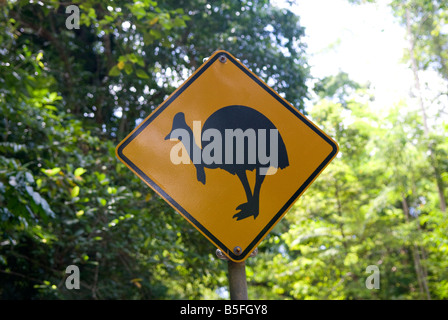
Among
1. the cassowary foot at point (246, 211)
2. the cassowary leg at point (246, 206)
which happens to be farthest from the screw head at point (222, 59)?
the cassowary foot at point (246, 211)

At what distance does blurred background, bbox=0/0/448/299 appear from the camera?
449 cm

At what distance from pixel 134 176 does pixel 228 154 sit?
4589 mm

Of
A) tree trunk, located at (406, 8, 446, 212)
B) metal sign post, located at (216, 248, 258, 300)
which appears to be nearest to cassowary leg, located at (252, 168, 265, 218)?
metal sign post, located at (216, 248, 258, 300)

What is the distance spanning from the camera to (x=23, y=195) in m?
2.87

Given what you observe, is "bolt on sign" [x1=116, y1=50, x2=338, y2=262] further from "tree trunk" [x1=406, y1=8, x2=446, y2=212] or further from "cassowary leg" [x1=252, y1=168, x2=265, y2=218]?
"tree trunk" [x1=406, y1=8, x2=446, y2=212]

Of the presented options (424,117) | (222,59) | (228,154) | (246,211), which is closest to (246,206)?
(246,211)

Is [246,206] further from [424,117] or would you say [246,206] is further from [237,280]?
[424,117]

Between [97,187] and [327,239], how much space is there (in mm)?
5944

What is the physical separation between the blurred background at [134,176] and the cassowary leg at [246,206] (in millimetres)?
1511

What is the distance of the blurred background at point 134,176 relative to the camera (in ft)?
14.7

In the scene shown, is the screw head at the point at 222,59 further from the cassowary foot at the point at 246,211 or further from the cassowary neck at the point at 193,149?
the cassowary foot at the point at 246,211

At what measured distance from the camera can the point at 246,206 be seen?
186cm
